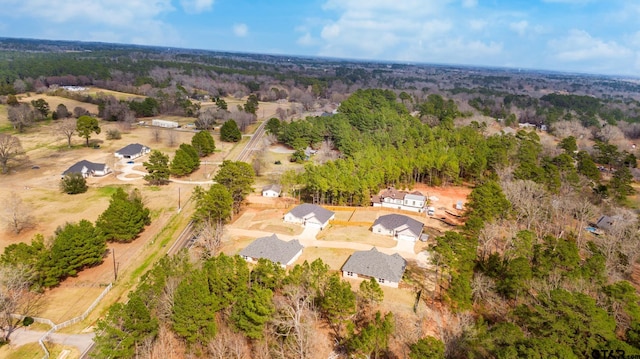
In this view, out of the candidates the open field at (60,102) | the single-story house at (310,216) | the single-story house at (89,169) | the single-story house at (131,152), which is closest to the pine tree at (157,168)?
the single-story house at (89,169)

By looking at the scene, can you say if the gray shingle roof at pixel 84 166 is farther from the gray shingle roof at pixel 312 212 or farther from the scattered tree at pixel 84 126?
the gray shingle roof at pixel 312 212

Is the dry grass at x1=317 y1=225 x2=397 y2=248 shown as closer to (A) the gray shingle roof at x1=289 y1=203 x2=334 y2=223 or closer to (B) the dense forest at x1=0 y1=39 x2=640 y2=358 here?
(A) the gray shingle roof at x1=289 y1=203 x2=334 y2=223

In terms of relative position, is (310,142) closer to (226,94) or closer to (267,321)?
(267,321)

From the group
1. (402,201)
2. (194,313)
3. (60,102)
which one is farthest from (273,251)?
(60,102)

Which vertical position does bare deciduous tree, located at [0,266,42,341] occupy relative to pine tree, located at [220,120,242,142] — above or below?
below

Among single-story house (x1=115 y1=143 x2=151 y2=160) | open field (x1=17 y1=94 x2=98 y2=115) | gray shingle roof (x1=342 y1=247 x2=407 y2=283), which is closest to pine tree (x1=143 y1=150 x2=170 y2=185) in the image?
single-story house (x1=115 y1=143 x2=151 y2=160)

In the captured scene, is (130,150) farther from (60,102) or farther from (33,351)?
(60,102)

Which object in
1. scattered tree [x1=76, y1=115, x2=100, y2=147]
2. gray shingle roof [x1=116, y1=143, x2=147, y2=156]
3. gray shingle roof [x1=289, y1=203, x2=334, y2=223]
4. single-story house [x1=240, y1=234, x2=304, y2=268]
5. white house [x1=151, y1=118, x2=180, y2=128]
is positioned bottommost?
single-story house [x1=240, y1=234, x2=304, y2=268]
